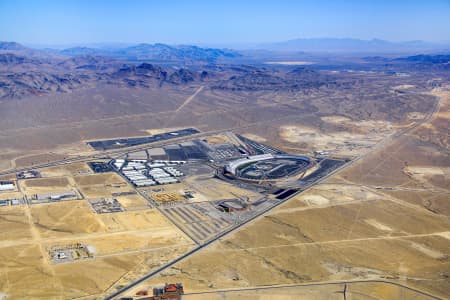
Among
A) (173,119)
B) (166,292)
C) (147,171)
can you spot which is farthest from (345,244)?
(173,119)

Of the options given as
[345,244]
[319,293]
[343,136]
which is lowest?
[319,293]

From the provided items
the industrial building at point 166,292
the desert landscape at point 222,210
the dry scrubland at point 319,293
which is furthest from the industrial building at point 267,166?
the industrial building at point 166,292

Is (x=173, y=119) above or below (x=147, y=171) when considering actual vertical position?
above

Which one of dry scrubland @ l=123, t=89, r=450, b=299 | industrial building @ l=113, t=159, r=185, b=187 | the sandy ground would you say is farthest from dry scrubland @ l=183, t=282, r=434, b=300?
the sandy ground

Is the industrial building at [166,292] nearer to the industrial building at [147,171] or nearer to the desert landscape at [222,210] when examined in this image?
the desert landscape at [222,210]

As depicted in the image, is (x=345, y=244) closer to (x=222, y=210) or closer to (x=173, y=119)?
(x=222, y=210)

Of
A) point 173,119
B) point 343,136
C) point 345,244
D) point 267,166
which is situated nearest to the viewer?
point 345,244

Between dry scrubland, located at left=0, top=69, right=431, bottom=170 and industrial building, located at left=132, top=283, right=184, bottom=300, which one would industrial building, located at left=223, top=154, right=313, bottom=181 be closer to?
dry scrubland, located at left=0, top=69, right=431, bottom=170

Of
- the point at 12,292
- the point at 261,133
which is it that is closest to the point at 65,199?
the point at 12,292
